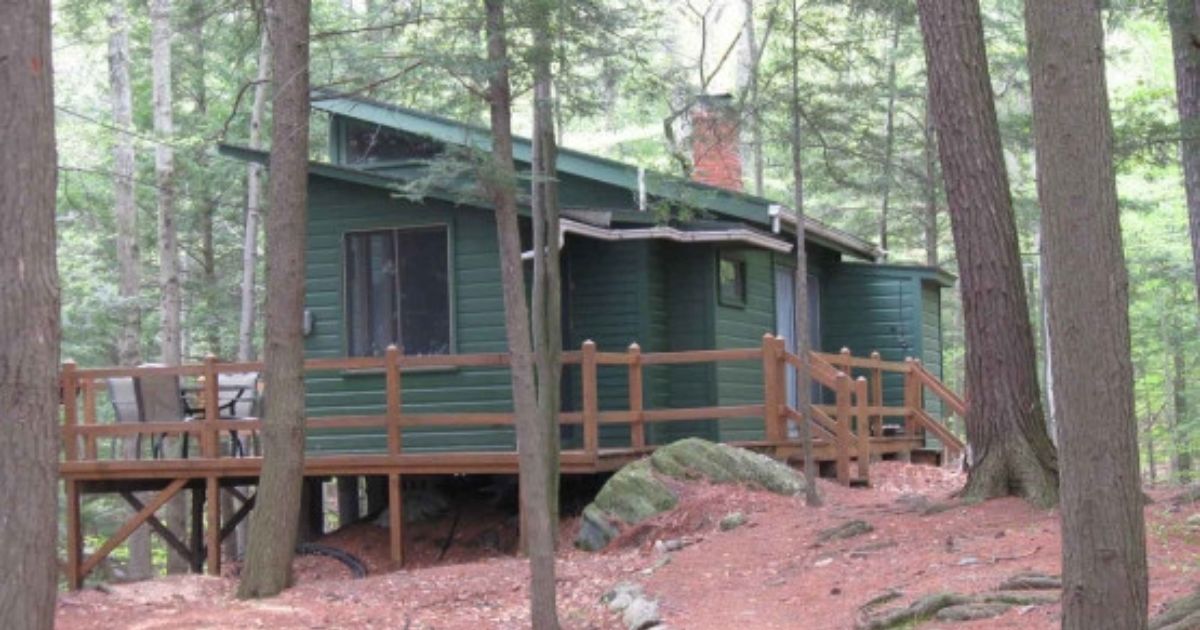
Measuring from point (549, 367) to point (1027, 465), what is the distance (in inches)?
147

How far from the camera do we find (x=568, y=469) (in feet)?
43.3

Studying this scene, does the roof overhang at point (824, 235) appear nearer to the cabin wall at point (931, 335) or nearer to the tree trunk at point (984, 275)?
the cabin wall at point (931, 335)

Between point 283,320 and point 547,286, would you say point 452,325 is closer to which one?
point 547,286

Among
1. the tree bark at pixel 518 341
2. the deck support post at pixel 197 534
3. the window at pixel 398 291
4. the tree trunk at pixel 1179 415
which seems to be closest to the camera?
the tree bark at pixel 518 341

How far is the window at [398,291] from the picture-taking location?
15.1 meters

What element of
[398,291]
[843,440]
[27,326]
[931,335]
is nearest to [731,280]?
[843,440]

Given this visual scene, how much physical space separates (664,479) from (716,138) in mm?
3276

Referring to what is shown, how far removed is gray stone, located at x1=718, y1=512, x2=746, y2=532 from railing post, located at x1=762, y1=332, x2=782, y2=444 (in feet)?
6.37

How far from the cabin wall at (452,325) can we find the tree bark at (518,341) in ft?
17.1

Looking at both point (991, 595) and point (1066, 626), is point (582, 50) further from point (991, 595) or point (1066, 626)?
point (1066, 626)

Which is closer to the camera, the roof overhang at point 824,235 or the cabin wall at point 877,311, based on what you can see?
the roof overhang at point 824,235

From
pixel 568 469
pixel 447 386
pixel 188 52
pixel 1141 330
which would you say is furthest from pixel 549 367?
pixel 1141 330

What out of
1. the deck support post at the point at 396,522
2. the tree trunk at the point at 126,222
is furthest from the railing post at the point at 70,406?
the tree trunk at the point at 126,222

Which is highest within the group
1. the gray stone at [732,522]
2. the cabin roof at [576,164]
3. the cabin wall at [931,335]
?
the cabin roof at [576,164]
